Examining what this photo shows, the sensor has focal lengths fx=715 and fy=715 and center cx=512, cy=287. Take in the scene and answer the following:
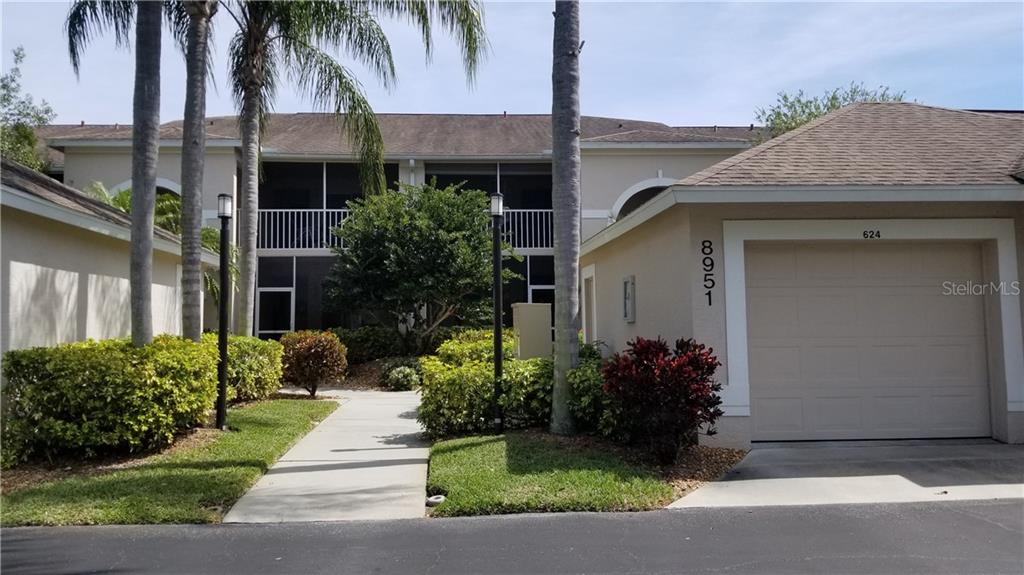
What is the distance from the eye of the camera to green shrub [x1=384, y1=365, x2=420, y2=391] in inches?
626

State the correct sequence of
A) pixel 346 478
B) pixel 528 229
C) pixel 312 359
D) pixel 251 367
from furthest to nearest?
pixel 528 229 < pixel 312 359 < pixel 251 367 < pixel 346 478

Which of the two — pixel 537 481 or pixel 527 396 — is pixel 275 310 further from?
pixel 537 481

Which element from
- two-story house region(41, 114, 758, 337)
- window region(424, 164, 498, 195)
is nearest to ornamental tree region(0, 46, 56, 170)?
two-story house region(41, 114, 758, 337)

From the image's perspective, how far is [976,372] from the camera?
8578 mm

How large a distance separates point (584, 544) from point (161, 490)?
396cm

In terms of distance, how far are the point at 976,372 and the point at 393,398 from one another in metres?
10.00

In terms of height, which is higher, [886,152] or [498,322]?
[886,152]

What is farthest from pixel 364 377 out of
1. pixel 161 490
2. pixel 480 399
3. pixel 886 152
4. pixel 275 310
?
pixel 886 152

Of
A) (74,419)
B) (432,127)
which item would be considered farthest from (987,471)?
(432,127)

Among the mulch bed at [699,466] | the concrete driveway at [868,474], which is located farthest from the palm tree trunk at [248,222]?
the concrete driveway at [868,474]

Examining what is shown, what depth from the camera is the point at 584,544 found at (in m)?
5.25

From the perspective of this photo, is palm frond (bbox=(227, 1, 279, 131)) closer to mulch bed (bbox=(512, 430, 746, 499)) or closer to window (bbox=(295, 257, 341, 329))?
window (bbox=(295, 257, 341, 329))

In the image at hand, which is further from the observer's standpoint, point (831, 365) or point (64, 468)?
point (831, 365)

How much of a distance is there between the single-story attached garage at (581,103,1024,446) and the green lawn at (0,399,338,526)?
517 centimetres
